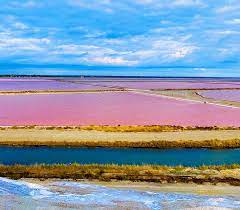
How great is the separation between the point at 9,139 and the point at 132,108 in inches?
883

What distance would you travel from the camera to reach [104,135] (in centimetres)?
2925

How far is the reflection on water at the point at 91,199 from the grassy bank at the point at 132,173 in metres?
3.11

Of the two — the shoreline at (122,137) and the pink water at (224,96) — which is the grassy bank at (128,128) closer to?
the shoreline at (122,137)

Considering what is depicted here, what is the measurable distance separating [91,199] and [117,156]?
1068 centimetres

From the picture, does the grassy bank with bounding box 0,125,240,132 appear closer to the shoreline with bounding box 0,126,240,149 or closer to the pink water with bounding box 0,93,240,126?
the shoreline with bounding box 0,126,240,149

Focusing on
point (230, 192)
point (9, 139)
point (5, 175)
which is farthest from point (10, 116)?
point (230, 192)

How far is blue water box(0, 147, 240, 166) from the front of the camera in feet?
72.9

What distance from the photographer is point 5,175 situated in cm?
1780

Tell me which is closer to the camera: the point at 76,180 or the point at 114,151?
the point at 76,180

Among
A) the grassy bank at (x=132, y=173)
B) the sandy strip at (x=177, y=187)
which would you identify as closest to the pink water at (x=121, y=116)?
the grassy bank at (x=132, y=173)

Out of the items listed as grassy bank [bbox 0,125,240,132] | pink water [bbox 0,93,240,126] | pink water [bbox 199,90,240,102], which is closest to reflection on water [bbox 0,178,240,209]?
grassy bank [bbox 0,125,240,132]

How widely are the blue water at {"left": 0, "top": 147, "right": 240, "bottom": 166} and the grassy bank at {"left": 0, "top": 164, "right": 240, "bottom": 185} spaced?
9.30ft

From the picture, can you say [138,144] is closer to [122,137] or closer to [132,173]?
[122,137]

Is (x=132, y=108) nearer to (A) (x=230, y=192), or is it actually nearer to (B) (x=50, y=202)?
(A) (x=230, y=192)
